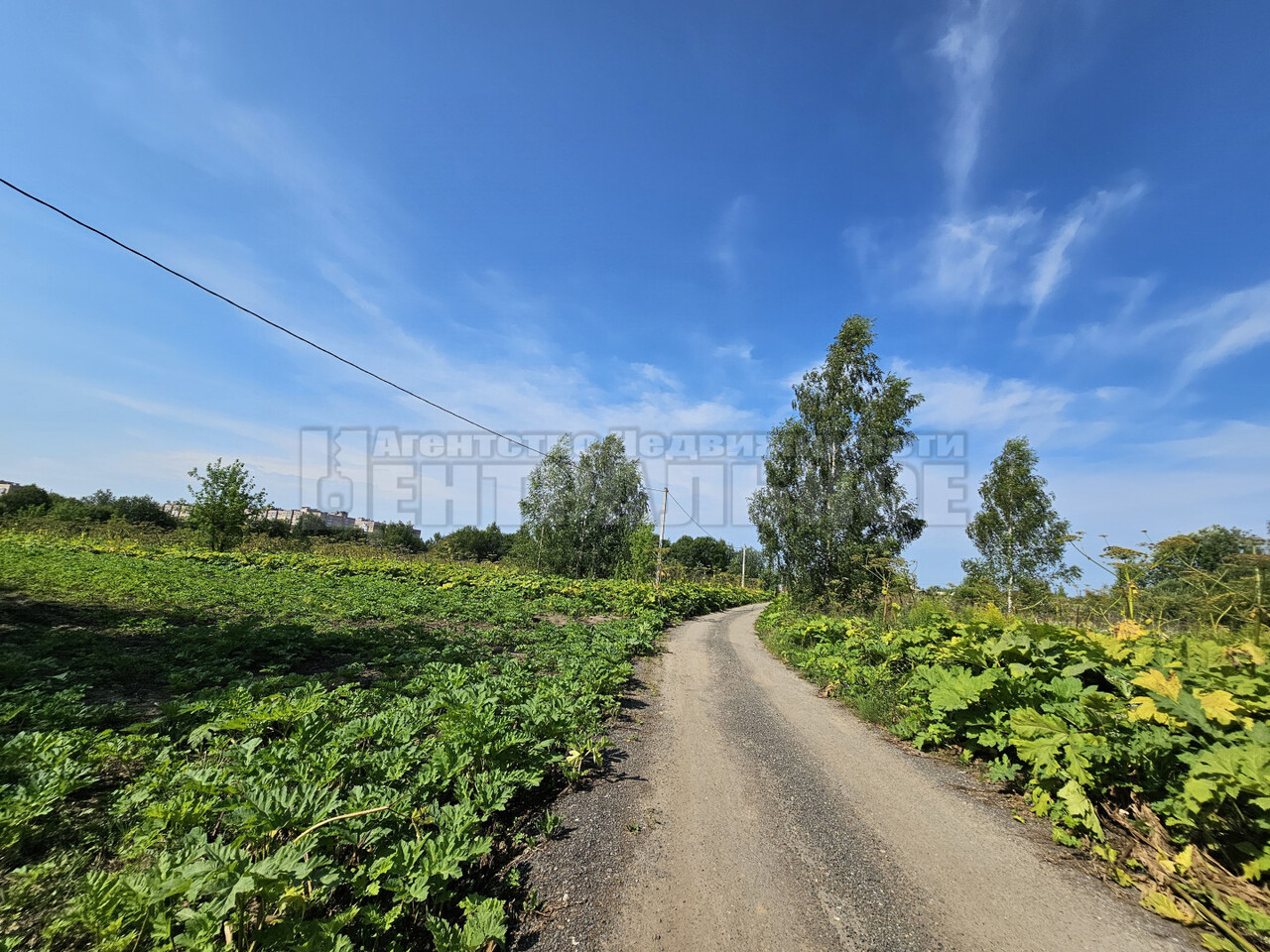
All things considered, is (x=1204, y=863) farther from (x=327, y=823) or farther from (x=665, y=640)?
(x=665, y=640)

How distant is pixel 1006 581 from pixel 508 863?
25074 millimetres

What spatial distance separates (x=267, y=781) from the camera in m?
2.60

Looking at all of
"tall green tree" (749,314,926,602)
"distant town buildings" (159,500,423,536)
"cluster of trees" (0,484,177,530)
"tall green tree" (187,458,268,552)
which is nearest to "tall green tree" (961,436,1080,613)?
"tall green tree" (749,314,926,602)

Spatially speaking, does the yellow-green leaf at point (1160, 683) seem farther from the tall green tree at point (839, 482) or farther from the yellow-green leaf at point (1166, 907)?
the tall green tree at point (839, 482)

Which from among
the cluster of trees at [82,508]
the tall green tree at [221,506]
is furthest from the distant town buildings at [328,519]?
the tall green tree at [221,506]

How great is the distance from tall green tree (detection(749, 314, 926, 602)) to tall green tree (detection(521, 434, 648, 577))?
1401 cm

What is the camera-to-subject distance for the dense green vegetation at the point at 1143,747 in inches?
99.7

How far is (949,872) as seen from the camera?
9.75 feet

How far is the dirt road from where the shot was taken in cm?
243

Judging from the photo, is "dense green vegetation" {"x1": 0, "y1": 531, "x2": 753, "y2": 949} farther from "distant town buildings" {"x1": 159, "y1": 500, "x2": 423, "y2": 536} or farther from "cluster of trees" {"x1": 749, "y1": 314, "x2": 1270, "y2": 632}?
"distant town buildings" {"x1": 159, "y1": 500, "x2": 423, "y2": 536}

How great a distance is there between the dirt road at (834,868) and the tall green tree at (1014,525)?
2071 centimetres

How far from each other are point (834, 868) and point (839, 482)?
1716 centimetres

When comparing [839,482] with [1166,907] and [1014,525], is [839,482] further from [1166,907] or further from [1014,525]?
[1166,907]

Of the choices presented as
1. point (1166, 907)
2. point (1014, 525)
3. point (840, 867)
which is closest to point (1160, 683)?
point (1166, 907)
